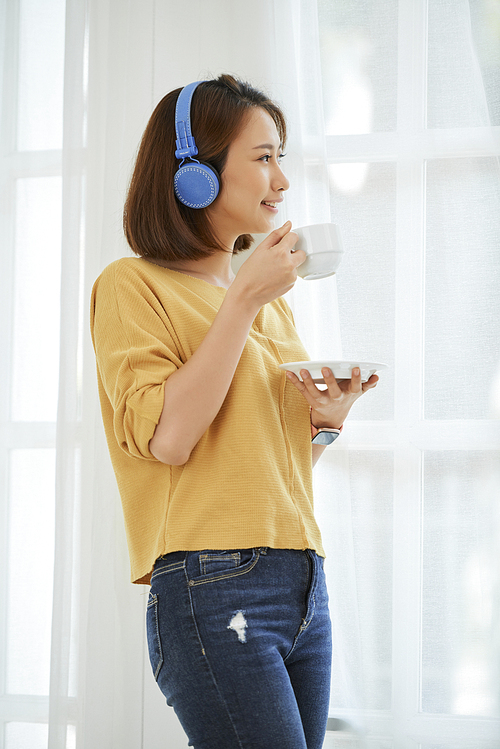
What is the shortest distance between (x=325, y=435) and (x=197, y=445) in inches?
10.6

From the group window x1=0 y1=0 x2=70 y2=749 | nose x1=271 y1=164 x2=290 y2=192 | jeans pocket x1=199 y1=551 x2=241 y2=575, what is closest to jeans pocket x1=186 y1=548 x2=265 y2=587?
jeans pocket x1=199 y1=551 x2=241 y2=575

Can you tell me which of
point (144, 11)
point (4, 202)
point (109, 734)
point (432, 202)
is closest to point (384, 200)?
point (432, 202)

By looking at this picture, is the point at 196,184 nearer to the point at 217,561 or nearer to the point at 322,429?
the point at 322,429

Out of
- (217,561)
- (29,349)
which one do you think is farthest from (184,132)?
(29,349)

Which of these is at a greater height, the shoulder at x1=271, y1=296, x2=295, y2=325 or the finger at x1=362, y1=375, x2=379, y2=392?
the shoulder at x1=271, y1=296, x2=295, y2=325

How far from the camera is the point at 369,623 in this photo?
156 cm

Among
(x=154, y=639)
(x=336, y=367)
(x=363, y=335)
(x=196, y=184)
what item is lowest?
(x=154, y=639)

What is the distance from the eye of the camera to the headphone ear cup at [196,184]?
3.36ft

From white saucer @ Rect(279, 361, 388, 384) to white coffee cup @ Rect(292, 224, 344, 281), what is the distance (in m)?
0.19

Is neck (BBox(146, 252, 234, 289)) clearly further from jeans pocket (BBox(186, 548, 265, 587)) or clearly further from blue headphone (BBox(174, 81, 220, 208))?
jeans pocket (BBox(186, 548, 265, 587))

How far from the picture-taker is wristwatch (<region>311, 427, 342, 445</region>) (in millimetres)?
1087

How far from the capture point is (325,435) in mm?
1093

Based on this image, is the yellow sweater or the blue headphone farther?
the blue headphone

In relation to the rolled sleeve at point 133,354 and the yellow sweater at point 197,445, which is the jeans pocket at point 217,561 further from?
the rolled sleeve at point 133,354
